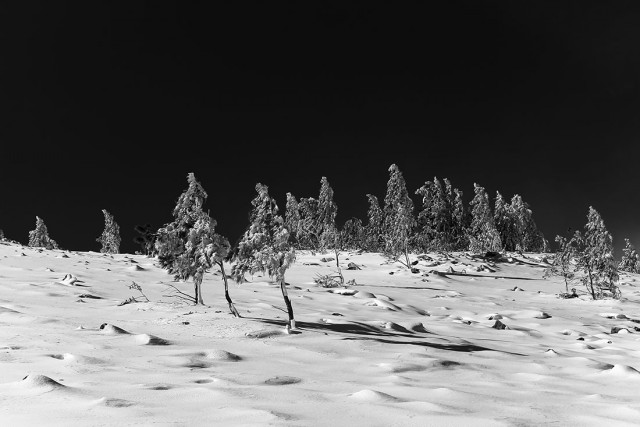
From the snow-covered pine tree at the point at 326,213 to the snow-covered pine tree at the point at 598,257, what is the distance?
2396cm

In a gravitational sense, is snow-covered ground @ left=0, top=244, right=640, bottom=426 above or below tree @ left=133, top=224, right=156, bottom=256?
below

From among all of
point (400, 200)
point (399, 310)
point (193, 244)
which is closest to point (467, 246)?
point (400, 200)

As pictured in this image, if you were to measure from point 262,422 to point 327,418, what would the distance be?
1.04m

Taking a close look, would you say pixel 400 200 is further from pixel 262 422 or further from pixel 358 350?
pixel 262 422

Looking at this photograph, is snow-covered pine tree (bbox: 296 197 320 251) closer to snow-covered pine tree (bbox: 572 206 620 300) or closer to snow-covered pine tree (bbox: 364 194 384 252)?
snow-covered pine tree (bbox: 364 194 384 252)

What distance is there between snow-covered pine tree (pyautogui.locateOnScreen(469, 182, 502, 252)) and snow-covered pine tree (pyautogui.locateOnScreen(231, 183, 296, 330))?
210ft

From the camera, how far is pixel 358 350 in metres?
13.6

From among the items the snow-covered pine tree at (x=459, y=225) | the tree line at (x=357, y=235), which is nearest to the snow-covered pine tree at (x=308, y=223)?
the tree line at (x=357, y=235)

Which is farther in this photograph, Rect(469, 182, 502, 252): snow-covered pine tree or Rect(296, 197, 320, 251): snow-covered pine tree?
Rect(469, 182, 502, 252): snow-covered pine tree

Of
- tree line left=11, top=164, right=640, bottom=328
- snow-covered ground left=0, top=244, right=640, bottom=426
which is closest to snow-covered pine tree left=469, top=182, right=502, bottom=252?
tree line left=11, top=164, right=640, bottom=328

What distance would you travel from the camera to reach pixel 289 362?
1170 centimetres

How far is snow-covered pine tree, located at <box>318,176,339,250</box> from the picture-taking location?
54.3 meters

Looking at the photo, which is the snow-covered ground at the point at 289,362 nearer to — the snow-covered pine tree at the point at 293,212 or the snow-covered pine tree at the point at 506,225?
the snow-covered pine tree at the point at 293,212

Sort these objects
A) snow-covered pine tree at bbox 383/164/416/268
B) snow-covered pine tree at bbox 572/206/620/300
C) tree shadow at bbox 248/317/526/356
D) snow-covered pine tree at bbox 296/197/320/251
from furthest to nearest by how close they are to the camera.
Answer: snow-covered pine tree at bbox 296/197/320/251
snow-covered pine tree at bbox 383/164/416/268
snow-covered pine tree at bbox 572/206/620/300
tree shadow at bbox 248/317/526/356
